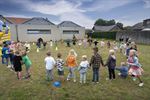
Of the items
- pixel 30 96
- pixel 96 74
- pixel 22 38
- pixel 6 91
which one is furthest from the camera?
pixel 22 38

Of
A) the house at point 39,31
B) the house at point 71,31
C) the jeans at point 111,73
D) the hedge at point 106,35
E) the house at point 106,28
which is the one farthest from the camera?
the house at point 106,28

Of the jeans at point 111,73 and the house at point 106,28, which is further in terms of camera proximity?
the house at point 106,28

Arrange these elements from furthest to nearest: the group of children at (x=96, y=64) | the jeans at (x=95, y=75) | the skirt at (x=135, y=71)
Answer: the jeans at (x=95, y=75)
the group of children at (x=96, y=64)
the skirt at (x=135, y=71)

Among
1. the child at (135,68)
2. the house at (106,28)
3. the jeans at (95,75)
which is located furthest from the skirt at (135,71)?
the house at (106,28)

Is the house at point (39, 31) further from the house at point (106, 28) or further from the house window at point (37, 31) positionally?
the house at point (106, 28)

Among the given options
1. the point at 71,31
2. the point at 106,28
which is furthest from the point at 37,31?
the point at 106,28

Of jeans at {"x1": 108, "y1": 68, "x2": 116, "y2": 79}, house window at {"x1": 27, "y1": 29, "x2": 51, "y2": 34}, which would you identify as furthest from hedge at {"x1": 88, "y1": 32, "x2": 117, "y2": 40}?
jeans at {"x1": 108, "y1": 68, "x2": 116, "y2": 79}

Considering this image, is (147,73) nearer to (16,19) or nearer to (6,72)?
(6,72)

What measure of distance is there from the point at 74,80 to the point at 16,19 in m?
60.7

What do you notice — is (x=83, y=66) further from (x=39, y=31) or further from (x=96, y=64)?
(x=39, y=31)

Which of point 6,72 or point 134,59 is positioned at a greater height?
point 134,59

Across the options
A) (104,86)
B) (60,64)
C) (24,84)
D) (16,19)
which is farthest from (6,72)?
(16,19)

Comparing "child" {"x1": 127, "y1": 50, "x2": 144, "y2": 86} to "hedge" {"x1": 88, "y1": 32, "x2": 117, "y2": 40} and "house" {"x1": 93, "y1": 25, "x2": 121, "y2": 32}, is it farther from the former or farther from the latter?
"house" {"x1": 93, "y1": 25, "x2": 121, "y2": 32}

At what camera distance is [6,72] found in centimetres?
1270
